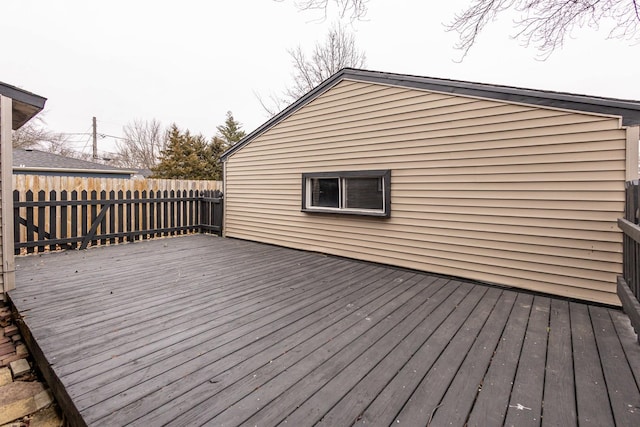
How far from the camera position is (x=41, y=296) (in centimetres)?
322

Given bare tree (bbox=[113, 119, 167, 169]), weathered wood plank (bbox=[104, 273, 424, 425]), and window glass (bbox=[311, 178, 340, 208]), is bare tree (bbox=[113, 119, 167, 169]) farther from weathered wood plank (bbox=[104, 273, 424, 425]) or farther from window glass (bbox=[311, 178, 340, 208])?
weathered wood plank (bbox=[104, 273, 424, 425])

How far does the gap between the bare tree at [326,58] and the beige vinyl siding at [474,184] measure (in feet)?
35.9

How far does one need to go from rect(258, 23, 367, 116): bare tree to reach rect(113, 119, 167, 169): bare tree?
650 inches

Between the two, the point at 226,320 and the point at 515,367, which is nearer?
the point at 515,367

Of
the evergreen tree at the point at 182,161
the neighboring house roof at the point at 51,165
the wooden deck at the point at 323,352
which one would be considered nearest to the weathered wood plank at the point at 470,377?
the wooden deck at the point at 323,352

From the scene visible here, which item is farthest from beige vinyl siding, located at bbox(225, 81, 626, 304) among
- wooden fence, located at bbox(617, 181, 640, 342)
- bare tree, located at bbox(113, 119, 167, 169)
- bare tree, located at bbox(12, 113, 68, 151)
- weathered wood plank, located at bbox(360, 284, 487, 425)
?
bare tree, located at bbox(113, 119, 167, 169)

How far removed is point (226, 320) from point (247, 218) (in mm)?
4644

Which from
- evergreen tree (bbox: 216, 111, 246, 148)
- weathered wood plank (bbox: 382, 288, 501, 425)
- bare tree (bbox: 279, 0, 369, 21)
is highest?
evergreen tree (bbox: 216, 111, 246, 148)

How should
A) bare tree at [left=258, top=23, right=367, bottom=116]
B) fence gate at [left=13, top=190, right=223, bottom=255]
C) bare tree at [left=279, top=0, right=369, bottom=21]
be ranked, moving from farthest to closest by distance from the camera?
1. bare tree at [left=258, top=23, right=367, bottom=116]
2. fence gate at [left=13, top=190, right=223, bottom=255]
3. bare tree at [left=279, top=0, right=369, bottom=21]

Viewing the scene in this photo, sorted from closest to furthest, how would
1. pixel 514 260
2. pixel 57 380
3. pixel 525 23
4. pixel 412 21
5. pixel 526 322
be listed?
pixel 57 380
pixel 526 322
pixel 514 260
pixel 525 23
pixel 412 21

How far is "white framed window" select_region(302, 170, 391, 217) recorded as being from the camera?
4.83 metres

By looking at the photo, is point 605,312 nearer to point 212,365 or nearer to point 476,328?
point 476,328

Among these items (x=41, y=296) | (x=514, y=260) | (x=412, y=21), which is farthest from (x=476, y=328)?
(x=412, y=21)

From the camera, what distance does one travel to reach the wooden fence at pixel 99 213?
214 inches
